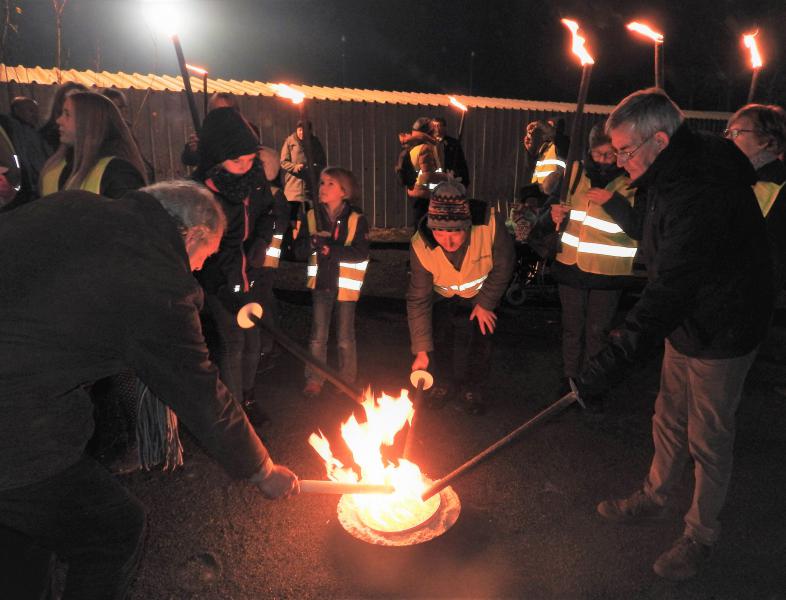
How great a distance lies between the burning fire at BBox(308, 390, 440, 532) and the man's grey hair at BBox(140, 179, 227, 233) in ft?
5.59

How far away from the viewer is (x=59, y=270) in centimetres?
200

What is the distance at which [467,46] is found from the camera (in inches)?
1214

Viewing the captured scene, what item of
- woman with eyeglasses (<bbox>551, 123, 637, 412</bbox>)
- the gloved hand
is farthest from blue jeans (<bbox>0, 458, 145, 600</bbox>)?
woman with eyeglasses (<bbox>551, 123, 637, 412</bbox>)

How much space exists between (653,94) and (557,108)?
49.9 ft

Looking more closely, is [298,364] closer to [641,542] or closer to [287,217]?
[287,217]

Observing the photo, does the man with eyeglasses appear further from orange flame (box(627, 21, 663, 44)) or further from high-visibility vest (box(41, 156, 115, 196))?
high-visibility vest (box(41, 156, 115, 196))

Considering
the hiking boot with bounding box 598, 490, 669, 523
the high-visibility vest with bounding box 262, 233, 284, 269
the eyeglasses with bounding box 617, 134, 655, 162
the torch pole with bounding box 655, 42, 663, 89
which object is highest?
the torch pole with bounding box 655, 42, 663, 89

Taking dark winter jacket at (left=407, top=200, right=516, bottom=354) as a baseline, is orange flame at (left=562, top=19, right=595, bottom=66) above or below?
above

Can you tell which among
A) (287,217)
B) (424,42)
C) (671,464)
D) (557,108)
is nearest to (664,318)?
(671,464)

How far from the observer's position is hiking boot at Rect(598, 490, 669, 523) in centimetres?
365

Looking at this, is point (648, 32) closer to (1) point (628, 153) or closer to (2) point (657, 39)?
(2) point (657, 39)

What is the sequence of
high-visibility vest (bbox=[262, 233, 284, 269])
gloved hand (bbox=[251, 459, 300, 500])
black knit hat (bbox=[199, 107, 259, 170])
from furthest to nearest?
high-visibility vest (bbox=[262, 233, 284, 269]) < black knit hat (bbox=[199, 107, 259, 170]) < gloved hand (bbox=[251, 459, 300, 500])

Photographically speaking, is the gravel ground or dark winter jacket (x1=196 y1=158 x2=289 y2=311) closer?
the gravel ground

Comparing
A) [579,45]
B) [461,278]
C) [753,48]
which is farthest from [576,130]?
[753,48]
